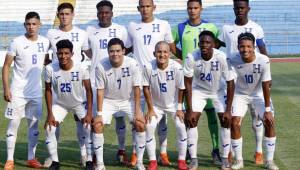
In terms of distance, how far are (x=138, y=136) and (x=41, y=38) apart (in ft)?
6.48

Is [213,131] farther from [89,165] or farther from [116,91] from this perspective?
[89,165]

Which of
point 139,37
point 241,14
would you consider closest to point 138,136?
point 139,37

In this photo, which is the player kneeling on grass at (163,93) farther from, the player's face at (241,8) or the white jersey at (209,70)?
the player's face at (241,8)

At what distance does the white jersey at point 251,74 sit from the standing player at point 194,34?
642 mm

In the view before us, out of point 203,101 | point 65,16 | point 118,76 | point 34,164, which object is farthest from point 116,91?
point 34,164

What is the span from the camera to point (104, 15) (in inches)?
361

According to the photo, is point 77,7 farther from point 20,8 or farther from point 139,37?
point 139,37

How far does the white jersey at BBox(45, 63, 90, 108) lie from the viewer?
876cm

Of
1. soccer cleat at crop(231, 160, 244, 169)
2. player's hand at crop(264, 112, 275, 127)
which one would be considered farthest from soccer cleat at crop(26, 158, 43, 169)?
player's hand at crop(264, 112, 275, 127)

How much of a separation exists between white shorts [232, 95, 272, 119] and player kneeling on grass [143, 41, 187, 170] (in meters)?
0.74

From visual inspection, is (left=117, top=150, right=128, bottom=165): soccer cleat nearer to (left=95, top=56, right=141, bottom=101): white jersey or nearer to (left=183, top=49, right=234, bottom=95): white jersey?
(left=95, top=56, right=141, bottom=101): white jersey

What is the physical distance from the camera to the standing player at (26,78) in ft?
29.5

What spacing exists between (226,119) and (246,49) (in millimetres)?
949

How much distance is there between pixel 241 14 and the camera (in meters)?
9.07
